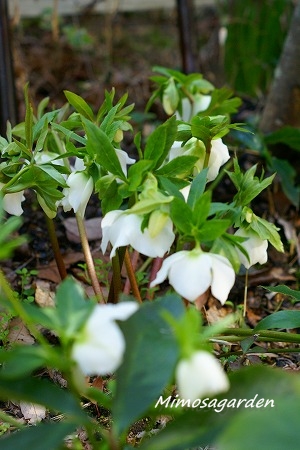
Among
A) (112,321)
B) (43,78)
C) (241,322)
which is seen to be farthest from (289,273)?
(43,78)

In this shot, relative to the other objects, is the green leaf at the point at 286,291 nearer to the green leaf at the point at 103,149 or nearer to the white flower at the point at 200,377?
the green leaf at the point at 103,149

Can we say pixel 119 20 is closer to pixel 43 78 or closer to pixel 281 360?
pixel 43 78

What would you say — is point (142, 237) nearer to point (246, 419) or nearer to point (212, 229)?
point (212, 229)

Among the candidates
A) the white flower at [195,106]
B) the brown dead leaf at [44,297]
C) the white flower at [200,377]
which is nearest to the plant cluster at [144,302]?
the white flower at [200,377]

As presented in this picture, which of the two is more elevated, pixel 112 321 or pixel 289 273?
pixel 112 321

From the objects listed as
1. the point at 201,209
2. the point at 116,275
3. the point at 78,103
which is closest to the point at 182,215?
the point at 201,209

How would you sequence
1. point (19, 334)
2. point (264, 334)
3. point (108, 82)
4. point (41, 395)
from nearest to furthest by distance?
1. point (41, 395)
2. point (264, 334)
3. point (19, 334)
4. point (108, 82)

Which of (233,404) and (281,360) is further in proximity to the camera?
(281,360)
